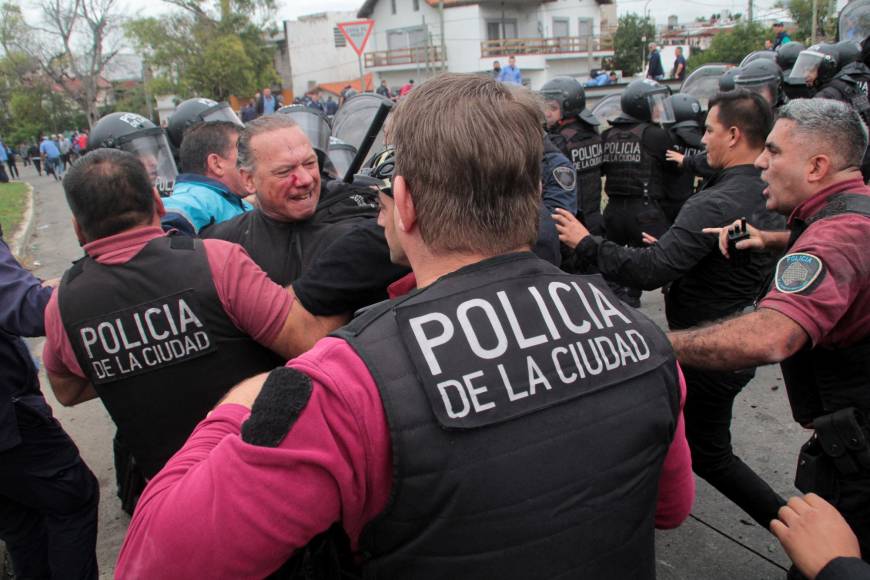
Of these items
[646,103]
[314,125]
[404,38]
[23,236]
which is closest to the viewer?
[314,125]

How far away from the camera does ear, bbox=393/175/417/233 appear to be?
1.12 metres

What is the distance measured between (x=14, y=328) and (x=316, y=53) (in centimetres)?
4961

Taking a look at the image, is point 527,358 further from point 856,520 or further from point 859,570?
point 856,520

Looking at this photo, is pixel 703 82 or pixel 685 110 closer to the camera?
pixel 685 110

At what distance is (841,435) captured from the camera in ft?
6.62

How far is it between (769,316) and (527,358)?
50.0 inches

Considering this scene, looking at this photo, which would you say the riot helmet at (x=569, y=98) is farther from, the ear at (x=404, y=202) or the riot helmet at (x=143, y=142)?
the ear at (x=404, y=202)

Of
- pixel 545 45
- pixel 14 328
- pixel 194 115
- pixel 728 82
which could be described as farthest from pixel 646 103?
pixel 545 45

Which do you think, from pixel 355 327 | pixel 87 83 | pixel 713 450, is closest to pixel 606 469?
pixel 355 327

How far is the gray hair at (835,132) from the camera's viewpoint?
7.04ft

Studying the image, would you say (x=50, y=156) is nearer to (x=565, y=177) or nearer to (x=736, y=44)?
(x=565, y=177)

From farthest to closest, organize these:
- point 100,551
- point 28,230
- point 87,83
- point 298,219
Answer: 1. point 87,83
2. point 28,230
3. point 100,551
4. point 298,219

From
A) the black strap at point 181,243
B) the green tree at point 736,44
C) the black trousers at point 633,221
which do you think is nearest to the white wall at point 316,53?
the green tree at point 736,44

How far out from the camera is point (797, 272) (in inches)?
76.7
